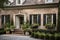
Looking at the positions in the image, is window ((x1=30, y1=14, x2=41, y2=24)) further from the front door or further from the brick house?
the front door

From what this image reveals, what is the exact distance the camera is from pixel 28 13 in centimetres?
2417

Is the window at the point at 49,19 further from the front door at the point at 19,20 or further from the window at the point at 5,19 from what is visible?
the window at the point at 5,19

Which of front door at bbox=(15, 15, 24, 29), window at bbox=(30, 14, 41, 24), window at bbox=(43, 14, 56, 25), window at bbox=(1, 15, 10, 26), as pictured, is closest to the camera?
window at bbox=(43, 14, 56, 25)

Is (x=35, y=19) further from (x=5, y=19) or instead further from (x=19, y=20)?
(x=5, y=19)

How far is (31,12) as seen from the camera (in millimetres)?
24031

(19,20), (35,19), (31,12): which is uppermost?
(31,12)

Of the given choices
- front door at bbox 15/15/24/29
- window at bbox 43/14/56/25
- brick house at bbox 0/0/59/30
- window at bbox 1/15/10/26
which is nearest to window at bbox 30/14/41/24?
brick house at bbox 0/0/59/30

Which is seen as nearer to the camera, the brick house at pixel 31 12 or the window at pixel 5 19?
the brick house at pixel 31 12

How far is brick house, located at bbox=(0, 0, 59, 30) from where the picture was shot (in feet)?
75.3

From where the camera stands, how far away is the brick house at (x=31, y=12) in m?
22.9

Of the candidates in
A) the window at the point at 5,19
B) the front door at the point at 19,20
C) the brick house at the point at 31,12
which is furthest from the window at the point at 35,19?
the window at the point at 5,19

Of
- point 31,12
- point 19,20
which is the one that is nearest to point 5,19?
point 19,20

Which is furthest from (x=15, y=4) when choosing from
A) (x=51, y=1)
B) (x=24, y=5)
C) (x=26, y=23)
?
(x=51, y=1)

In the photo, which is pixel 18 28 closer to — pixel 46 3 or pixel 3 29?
pixel 3 29
